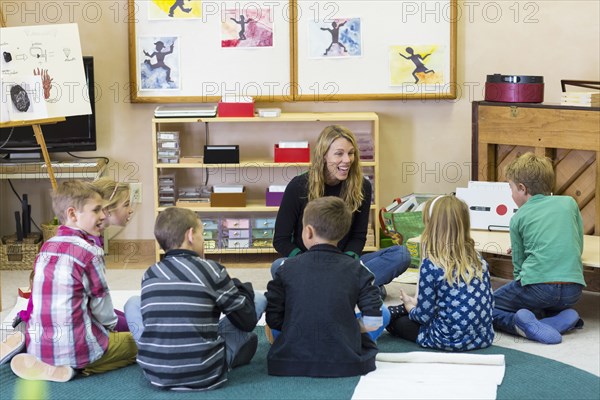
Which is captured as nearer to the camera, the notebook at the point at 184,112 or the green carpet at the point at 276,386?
the green carpet at the point at 276,386

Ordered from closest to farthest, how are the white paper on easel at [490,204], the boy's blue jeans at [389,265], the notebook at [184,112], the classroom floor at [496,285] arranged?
the classroom floor at [496,285]
the boy's blue jeans at [389,265]
the white paper on easel at [490,204]
the notebook at [184,112]

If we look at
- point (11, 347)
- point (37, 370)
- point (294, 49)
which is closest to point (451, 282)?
point (37, 370)

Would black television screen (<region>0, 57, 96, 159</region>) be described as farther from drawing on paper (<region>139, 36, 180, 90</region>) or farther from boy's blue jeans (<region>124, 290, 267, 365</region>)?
boy's blue jeans (<region>124, 290, 267, 365</region>)

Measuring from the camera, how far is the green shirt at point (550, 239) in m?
4.21

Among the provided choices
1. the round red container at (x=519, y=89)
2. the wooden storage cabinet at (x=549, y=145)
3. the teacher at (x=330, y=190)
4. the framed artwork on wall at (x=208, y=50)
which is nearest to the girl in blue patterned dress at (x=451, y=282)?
the teacher at (x=330, y=190)

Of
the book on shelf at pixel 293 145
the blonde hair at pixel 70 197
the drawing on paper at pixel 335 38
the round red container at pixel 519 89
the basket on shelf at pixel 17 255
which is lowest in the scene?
the basket on shelf at pixel 17 255

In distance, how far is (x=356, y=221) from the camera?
14.2ft

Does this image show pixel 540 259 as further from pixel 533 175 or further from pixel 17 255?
pixel 17 255

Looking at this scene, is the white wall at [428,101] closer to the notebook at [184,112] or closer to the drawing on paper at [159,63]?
the drawing on paper at [159,63]

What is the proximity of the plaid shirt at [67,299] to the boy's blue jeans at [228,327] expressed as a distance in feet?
0.48

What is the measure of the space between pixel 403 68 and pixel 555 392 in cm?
274

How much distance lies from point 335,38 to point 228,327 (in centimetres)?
255

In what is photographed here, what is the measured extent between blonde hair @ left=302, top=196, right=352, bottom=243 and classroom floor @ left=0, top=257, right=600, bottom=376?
1.00m

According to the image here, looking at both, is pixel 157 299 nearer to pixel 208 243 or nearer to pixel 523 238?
pixel 523 238
